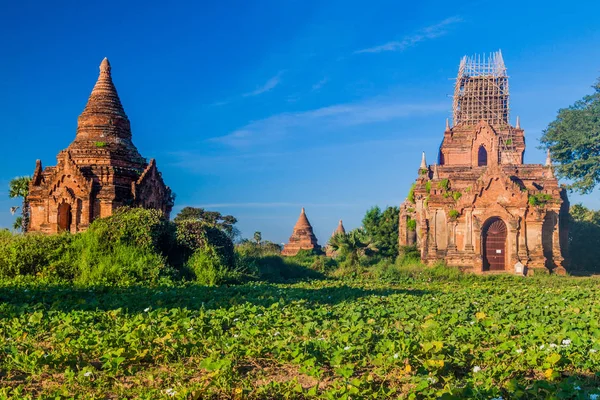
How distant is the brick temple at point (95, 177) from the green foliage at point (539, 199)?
1720 centimetres

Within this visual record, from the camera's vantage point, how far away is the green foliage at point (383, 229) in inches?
1359

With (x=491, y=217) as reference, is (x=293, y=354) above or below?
below

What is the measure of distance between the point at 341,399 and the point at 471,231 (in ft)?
82.6

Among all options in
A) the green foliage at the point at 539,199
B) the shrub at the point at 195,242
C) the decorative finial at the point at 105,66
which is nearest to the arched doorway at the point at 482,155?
the green foliage at the point at 539,199

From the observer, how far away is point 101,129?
2788 cm

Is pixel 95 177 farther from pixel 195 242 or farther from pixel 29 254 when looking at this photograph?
pixel 29 254

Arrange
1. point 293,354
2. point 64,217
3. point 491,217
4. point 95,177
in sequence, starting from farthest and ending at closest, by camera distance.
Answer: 1. point 491,217
2. point 64,217
3. point 95,177
4. point 293,354

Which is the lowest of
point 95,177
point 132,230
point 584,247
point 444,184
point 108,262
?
point 108,262

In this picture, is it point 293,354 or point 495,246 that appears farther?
point 495,246

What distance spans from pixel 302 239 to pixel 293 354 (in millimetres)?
39947

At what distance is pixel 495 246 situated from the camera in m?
29.5

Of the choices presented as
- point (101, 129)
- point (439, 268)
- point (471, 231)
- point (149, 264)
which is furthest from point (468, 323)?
point (101, 129)

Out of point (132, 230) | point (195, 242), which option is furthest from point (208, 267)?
point (132, 230)

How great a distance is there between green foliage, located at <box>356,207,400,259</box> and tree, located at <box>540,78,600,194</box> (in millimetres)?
9912
